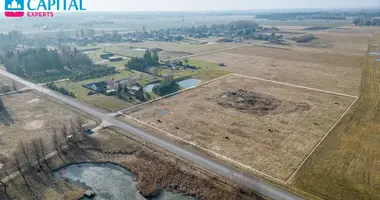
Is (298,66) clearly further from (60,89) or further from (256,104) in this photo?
(60,89)

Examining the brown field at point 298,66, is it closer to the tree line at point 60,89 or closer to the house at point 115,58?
the house at point 115,58

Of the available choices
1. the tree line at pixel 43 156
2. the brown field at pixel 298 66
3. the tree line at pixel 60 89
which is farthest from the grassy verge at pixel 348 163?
the tree line at pixel 60 89

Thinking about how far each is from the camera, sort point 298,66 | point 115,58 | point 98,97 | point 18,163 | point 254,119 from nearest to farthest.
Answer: point 18,163
point 254,119
point 98,97
point 298,66
point 115,58

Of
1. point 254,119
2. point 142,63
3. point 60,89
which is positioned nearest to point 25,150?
point 60,89

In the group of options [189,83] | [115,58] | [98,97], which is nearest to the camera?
[98,97]

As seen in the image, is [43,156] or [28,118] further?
[28,118]

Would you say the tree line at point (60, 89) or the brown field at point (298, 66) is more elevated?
the brown field at point (298, 66)

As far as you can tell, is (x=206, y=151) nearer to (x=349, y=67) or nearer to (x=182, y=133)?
(x=182, y=133)
